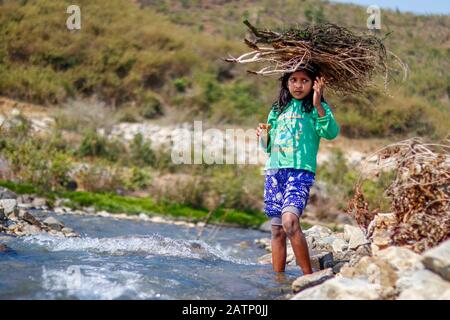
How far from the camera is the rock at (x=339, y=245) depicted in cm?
621

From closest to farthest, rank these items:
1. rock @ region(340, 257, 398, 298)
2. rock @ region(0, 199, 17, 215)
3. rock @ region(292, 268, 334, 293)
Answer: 1. rock @ region(340, 257, 398, 298)
2. rock @ region(292, 268, 334, 293)
3. rock @ region(0, 199, 17, 215)

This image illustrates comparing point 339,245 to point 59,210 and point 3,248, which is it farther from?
point 59,210

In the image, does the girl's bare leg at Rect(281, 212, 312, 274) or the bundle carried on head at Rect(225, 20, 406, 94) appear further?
the bundle carried on head at Rect(225, 20, 406, 94)

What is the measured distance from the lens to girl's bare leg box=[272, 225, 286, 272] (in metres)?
4.68

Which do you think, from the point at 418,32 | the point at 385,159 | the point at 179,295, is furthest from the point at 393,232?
the point at 418,32

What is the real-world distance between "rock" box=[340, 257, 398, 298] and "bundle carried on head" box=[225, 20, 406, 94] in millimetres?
1621

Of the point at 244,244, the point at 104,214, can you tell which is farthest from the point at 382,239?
the point at 104,214

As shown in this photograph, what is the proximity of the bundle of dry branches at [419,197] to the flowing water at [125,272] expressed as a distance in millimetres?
882

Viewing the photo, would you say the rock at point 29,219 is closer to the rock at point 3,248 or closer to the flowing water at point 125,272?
the flowing water at point 125,272

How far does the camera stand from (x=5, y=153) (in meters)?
12.1

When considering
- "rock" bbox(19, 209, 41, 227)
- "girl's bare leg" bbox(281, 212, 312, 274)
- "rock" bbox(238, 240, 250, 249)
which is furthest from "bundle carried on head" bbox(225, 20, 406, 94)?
"rock" bbox(238, 240, 250, 249)

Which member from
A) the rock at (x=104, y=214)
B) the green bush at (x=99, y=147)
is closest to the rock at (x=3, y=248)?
the rock at (x=104, y=214)

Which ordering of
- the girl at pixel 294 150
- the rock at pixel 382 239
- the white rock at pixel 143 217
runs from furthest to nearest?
1. the white rock at pixel 143 217
2. the girl at pixel 294 150
3. the rock at pixel 382 239

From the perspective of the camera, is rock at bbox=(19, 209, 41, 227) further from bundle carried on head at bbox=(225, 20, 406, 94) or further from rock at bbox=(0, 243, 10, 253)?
bundle carried on head at bbox=(225, 20, 406, 94)
